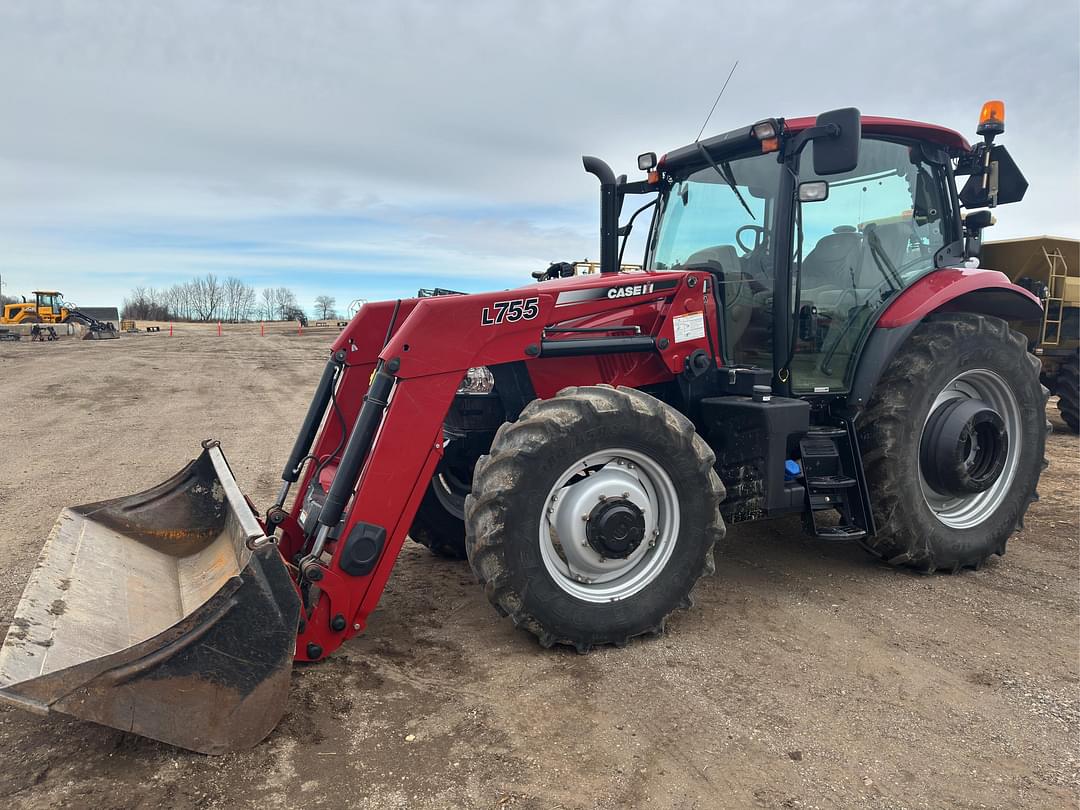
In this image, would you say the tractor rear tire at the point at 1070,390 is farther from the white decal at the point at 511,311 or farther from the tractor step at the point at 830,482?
the white decal at the point at 511,311

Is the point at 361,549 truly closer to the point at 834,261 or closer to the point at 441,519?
the point at 441,519

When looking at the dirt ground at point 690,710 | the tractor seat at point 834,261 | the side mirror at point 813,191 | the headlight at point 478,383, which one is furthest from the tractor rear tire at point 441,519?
the side mirror at point 813,191

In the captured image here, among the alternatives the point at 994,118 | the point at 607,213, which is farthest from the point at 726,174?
the point at 994,118

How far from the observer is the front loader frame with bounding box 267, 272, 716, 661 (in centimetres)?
302

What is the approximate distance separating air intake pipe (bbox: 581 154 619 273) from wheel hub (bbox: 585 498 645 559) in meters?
2.41

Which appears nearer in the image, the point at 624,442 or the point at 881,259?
the point at 624,442

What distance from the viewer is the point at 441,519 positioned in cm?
449

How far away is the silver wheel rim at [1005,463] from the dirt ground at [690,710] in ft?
1.19

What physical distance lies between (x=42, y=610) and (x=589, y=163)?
3946 millimetres

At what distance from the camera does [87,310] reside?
45.5 metres

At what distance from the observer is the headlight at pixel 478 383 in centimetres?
402

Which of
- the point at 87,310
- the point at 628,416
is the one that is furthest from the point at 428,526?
the point at 87,310

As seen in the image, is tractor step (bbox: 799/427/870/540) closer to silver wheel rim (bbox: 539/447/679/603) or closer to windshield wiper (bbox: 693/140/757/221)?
silver wheel rim (bbox: 539/447/679/603)

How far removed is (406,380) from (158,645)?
4.45 ft
